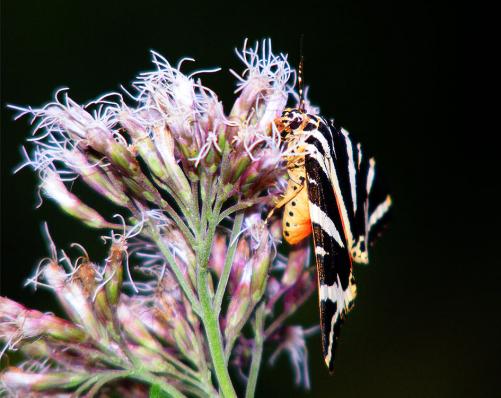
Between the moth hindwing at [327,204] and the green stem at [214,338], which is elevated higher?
the moth hindwing at [327,204]

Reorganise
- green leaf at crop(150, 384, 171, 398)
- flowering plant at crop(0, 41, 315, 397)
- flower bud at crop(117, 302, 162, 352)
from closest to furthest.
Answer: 1. green leaf at crop(150, 384, 171, 398)
2. flowering plant at crop(0, 41, 315, 397)
3. flower bud at crop(117, 302, 162, 352)

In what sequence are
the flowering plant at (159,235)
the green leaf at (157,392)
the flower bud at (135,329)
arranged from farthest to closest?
the flower bud at (135,329), the flowering plant at (159,235), the green leaf at (157,392)

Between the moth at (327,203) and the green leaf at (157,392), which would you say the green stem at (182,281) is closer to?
the green leaf at (157,392)

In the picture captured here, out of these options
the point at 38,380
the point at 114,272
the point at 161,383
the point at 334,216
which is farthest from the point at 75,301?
the point at 334,216

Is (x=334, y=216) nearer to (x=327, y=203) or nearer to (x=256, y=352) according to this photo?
(x=327, y=203)

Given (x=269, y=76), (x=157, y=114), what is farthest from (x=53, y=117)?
(x=269, y=76)

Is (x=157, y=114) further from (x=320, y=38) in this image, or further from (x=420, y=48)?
(x=420, y=48)

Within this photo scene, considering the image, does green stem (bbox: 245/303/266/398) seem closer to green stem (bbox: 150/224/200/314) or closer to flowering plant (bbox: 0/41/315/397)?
flowering plant (bbox: 0/41/315/397)

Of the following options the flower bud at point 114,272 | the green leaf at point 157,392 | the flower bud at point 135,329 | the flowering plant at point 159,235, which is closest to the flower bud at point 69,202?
the flowering plant at point 159,235

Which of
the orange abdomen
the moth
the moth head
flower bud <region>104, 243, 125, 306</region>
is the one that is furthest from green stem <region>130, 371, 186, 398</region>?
the moth head

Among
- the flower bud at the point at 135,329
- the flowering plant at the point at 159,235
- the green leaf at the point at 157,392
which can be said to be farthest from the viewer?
the flower bud at the point at 135,329
